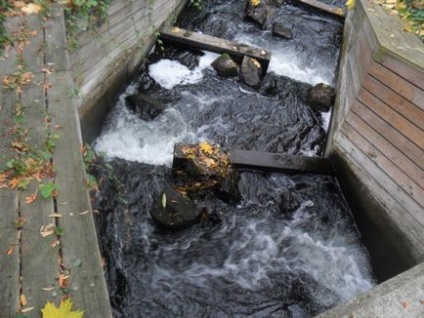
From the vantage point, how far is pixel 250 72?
25.1 ft

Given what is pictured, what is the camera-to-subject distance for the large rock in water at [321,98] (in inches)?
291

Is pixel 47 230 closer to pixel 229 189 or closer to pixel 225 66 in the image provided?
pixel 229 189

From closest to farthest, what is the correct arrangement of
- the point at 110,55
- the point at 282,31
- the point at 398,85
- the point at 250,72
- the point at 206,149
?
1. the point at 398,85
2. the point at 206,149
3. the point at 110,55
4. the point at 250,72
5. the point at 282,31

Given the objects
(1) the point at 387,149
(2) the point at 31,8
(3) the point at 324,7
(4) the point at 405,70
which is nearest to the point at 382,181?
(1) the point at 387,149

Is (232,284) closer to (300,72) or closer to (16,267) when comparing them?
(16,267)

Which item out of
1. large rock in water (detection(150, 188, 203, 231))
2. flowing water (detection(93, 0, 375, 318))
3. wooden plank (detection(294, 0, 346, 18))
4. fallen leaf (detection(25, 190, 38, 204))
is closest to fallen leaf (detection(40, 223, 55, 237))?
fallen leaf (detection(25, 190, 38, 204))

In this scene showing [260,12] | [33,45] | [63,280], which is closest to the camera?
[63,280]

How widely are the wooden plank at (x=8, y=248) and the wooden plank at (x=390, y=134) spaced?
13.9 ft

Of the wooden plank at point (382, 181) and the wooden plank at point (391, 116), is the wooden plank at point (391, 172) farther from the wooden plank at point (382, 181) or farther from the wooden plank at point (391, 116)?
the wooden plank at point (391, 116)

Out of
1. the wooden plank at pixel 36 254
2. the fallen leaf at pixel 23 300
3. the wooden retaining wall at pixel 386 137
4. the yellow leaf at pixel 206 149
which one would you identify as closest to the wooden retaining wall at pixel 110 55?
the yellow leaf at pixel 206 149

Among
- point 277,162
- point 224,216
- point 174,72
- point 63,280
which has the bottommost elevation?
point 224,216

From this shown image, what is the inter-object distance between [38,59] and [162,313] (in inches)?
131

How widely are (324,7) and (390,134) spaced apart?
6.62 m

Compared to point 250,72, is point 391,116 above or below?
above
